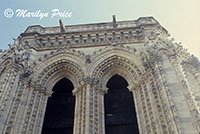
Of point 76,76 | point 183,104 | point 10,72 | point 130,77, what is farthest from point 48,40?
point 183,104

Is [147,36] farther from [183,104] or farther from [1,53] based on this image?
[1,53]

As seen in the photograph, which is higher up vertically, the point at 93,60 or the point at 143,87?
the point at 93,60

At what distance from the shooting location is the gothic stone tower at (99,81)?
8.14 metres

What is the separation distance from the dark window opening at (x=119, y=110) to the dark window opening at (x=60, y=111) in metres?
1.97

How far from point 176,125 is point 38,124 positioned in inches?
210

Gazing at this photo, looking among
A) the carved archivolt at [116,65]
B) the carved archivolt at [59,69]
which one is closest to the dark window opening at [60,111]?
the carved archivolt at [59,69]

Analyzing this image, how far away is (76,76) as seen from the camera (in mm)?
10922

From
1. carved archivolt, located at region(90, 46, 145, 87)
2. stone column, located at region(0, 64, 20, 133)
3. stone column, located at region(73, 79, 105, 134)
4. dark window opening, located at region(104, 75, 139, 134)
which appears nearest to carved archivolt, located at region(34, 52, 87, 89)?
carved archivolt, located at region(90, 46, 145, 87)

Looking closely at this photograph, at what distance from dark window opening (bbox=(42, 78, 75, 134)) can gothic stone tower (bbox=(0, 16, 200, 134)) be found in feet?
0.16

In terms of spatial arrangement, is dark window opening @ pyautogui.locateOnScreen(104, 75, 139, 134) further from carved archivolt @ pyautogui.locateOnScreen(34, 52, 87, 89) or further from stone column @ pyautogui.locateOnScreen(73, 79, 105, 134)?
carved archivolt @ pyautogui.locateOnScreen(34, 52, 87, 89)

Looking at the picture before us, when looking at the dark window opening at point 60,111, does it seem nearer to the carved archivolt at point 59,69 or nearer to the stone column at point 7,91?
the carved archivolt at point 59,69

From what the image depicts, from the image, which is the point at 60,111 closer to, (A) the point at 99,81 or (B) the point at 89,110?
(A) the point at 99,81

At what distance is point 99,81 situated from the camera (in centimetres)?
1048

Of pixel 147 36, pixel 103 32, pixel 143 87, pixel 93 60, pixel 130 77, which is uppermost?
pixel 103 32
